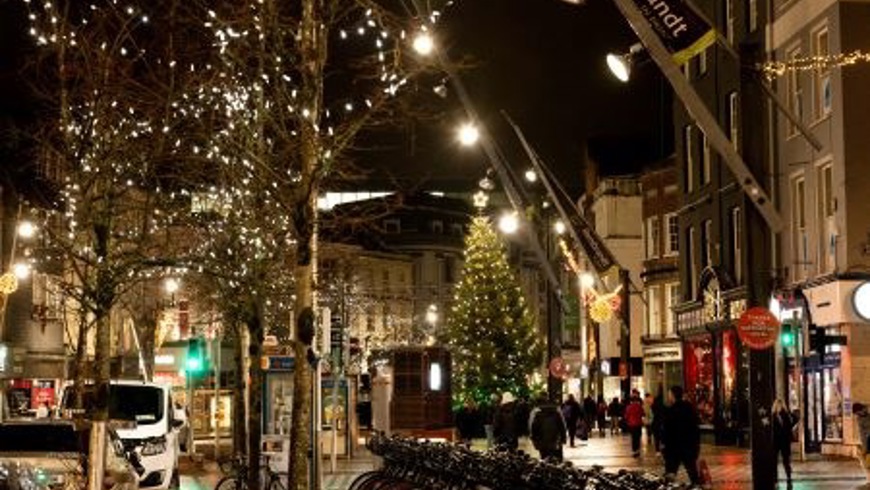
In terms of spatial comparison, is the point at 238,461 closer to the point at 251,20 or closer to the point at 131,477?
the point at 131,477

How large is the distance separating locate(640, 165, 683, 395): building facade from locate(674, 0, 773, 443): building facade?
9313 mm

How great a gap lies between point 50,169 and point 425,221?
257 ft

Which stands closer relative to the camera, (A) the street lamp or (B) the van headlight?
(A) the street lamp

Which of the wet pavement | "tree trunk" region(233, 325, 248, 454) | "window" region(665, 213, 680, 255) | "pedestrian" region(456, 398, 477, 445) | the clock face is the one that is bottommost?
the wet pavement

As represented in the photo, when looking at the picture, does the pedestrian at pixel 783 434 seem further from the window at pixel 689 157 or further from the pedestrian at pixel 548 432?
the window at pixel 689 157

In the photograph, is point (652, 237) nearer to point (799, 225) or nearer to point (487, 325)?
point (487, 325)

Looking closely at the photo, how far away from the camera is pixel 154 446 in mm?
27344

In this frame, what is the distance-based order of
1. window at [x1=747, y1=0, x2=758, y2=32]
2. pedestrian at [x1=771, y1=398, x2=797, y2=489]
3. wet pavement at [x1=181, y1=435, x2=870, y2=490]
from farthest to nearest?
window at [x1=747, y1=0, x2=758, y2=32] → wet pavement at [x1=181, y1=435, x2=870, y2=490] → pedestrian at [x1=771, y1=398, x2=797, y2=489]

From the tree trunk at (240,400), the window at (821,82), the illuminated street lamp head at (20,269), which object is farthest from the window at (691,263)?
the illuminated street lamp head at (20,269)

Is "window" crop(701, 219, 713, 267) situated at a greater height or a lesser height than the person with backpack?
greater

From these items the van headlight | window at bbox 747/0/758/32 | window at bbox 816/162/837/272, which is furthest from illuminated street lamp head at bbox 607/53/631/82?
window at bbox 747/0/758/32

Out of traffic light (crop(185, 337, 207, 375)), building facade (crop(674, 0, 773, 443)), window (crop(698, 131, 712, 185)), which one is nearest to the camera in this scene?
traffic light (crop(185, 337, 207, 375))

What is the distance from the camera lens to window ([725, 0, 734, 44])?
4538 centimetres

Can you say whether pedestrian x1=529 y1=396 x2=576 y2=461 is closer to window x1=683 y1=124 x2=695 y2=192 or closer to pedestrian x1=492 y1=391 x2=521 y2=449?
pedestrian x1=492 y1=391 x2=521 y2=449
